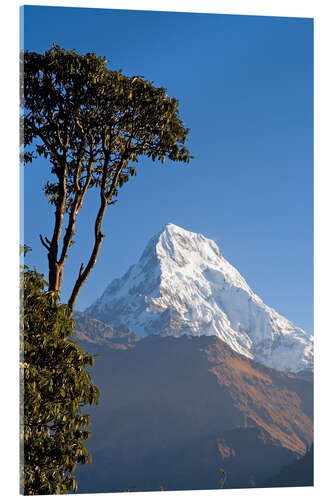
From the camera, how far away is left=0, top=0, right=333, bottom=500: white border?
5.79 metres

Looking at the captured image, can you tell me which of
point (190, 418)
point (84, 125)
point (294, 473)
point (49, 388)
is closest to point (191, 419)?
point (190, 418)

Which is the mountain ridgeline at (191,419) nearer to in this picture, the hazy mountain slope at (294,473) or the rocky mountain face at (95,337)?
the hazy mountain slope at (294,473)

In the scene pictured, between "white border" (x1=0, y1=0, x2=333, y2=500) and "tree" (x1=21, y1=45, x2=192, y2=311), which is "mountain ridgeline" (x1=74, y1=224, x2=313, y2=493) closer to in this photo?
"white border" (x1=0, y1=0, x2=333, y2=500)

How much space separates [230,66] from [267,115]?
2348mm

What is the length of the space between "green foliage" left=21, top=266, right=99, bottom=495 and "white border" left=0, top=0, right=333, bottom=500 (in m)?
0.18

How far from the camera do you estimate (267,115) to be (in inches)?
469

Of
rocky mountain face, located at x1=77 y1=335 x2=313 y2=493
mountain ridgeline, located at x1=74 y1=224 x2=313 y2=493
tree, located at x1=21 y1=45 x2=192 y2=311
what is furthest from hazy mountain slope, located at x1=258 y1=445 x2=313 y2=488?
tree, located at x1=21 y1=45 x2=192 y2=311

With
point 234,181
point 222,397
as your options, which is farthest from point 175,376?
point 234,181

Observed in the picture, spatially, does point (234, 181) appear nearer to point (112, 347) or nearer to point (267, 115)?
point (267, 115)
